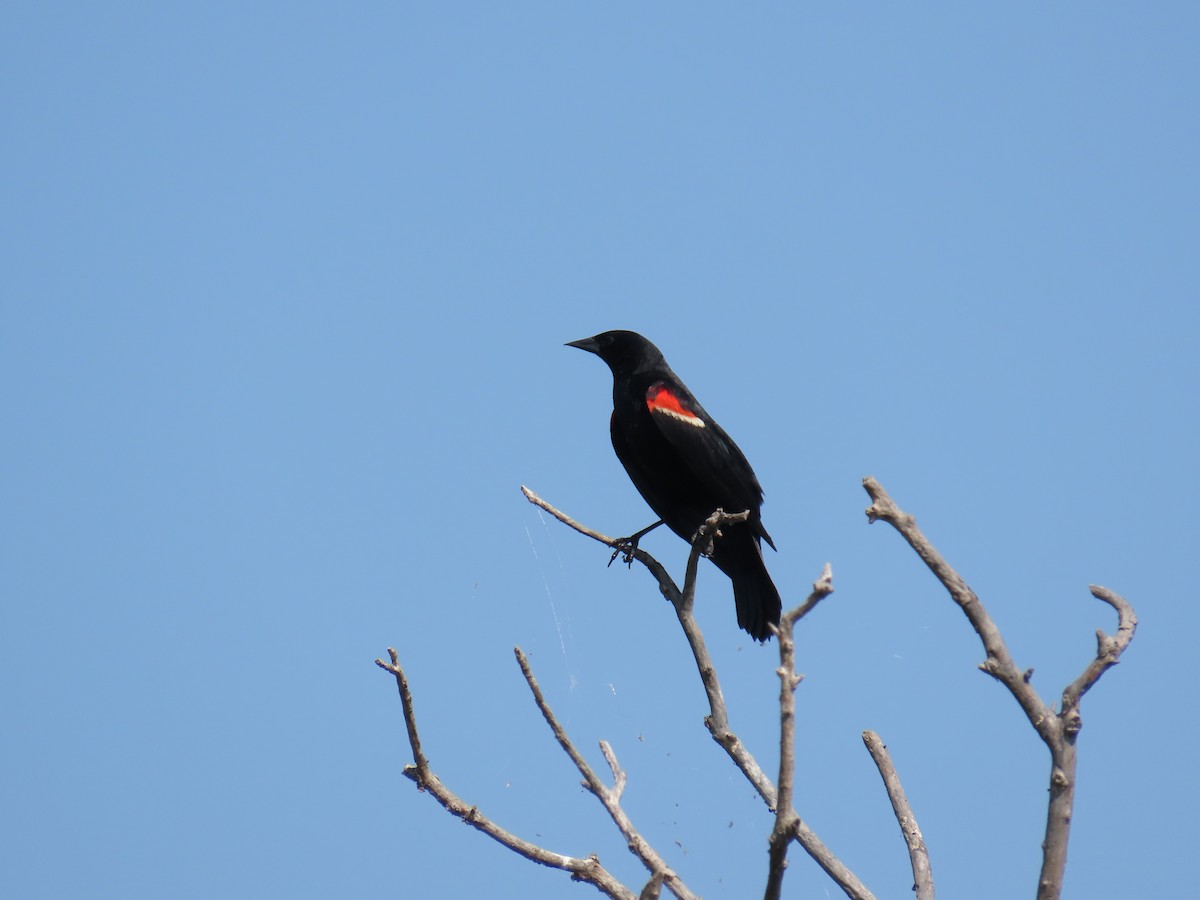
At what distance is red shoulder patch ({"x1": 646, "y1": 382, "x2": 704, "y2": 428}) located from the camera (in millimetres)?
5992

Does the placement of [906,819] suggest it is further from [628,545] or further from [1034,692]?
[628,545]

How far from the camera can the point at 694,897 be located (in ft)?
11.4

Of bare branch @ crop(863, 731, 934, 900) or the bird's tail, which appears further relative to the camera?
the bird's tail

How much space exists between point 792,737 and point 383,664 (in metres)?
1.51

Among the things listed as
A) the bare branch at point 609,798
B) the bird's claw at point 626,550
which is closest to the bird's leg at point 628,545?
the bird's claw at point 626,550

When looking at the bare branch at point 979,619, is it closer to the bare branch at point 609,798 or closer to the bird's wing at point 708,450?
the bare branch at point 609,798

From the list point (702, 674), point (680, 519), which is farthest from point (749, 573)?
point (702, 674)

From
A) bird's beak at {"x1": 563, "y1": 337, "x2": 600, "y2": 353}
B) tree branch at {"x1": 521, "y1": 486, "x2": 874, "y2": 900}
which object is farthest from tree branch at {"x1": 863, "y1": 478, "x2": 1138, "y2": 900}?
bird's beak at {"x1": 563, "y1": 337, "x2": 600, "y2": 353}

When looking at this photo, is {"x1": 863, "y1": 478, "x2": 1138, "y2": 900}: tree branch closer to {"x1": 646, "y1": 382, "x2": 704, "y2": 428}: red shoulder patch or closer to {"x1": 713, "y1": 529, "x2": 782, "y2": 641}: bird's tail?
{"x1": 713, "y1": 529, "x2": 782, "y2": 641}: bird's tail

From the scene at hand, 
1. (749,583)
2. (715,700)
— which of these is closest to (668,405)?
(749,583)

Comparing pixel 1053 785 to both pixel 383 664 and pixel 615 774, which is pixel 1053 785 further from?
pixel 383 664

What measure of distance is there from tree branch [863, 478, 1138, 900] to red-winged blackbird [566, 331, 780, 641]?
255cm

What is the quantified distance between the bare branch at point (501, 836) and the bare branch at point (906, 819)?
2.71 feet

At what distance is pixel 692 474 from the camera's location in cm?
587
